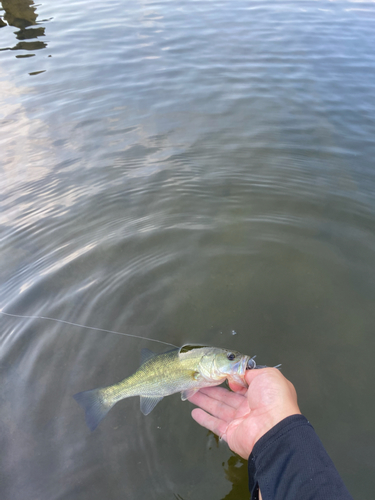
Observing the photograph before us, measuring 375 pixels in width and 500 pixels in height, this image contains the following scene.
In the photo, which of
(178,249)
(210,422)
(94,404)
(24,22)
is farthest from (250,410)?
(24,22)

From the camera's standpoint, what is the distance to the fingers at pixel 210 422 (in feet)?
9.44

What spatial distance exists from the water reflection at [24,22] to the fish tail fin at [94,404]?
453 inches

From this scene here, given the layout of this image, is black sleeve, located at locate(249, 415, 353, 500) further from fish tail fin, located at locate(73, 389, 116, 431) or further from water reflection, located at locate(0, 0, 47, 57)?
water reflection, located at locate(0, 0, 47, 57)

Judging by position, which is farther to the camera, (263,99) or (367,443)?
(263,99)

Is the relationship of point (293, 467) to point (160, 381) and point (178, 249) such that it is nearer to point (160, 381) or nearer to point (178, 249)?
point (160, 381)

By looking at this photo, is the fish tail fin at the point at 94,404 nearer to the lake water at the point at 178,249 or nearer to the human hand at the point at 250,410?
the lake water at the point at 178,249

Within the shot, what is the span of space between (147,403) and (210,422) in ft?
1.95

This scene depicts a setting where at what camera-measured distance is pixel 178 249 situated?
488 cm

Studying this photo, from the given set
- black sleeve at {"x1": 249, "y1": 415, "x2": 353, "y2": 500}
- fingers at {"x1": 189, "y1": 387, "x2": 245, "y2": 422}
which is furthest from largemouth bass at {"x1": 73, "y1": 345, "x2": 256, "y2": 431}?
black sleeve at {"x1": 249, "y1": 415, "x2": 353, "y2": 500}

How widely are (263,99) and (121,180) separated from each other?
Result: 4086 millimetres

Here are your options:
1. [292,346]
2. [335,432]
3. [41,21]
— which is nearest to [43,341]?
[292,346]

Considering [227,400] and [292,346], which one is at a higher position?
[227,400]

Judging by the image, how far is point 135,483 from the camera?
297 centimetres

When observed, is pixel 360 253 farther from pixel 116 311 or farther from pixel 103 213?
pixel 103 213
